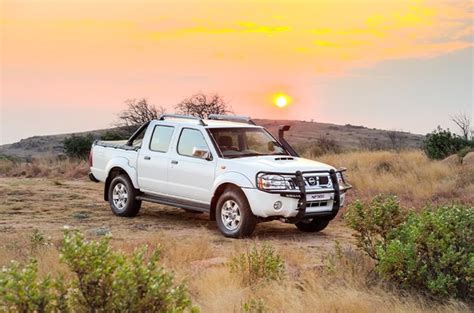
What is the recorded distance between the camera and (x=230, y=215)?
39.3 ft

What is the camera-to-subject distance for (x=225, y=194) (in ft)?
39.4

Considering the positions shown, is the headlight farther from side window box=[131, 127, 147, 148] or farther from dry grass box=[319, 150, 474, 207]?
dry grass box=[319, 150, 474, 207]

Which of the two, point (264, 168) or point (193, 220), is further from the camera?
point (193, 220)

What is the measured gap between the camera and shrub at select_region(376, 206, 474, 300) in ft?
24.1

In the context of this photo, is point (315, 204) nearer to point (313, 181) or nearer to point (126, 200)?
point (313, 181)

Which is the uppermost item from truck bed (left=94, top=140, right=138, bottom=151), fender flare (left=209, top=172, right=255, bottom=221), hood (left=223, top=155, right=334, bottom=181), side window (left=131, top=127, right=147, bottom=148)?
side window (left=131, top=127, right=147, bottom=148)

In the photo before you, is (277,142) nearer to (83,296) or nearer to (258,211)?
(258,211)

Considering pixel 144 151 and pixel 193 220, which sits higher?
pixel 144 151

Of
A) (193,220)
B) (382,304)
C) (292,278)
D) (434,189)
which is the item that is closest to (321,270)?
(292,278)

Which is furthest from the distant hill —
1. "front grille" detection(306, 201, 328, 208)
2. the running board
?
"front grille" detection(306, 201, 328, 208)

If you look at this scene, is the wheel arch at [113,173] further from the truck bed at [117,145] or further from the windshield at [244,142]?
the windshield at [244,142]

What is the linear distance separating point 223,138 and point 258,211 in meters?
1.97

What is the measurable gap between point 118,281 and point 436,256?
437cm

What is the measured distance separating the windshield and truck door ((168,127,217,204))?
309 mm
